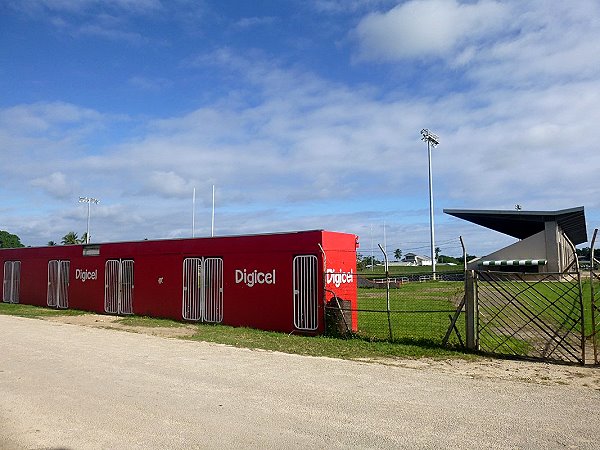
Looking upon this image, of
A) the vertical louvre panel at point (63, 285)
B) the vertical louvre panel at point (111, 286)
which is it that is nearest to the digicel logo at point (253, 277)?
the vertical louvre panel at point (111, 286)

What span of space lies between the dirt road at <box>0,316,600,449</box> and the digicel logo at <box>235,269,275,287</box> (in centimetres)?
510

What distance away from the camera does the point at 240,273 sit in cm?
1680

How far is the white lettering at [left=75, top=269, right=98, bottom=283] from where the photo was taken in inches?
893

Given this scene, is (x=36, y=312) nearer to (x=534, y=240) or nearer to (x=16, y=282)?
(x=16, y=282)

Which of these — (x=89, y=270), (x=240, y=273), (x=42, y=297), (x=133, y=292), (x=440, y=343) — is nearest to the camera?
(x=440, y=343)

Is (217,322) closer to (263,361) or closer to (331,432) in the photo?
(263,361)

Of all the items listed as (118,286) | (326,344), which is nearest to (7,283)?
(118,286)

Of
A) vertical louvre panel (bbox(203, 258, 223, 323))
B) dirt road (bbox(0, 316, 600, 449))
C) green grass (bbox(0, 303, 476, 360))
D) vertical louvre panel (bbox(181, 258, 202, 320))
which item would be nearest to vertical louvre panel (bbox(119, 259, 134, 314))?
vertical louvre panel (bbox(181, 258, 202, 320))

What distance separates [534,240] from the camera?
59594 mm

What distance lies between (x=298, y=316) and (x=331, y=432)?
30.2 ft

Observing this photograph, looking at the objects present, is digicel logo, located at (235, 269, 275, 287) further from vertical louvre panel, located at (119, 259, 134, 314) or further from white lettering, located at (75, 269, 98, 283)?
white lettering, located at (75, 269, 98, 283)

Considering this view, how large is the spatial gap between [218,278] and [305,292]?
3733mm

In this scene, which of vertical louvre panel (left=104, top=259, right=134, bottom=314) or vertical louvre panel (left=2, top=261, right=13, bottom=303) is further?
vertical louvre panel (left=2, top=261, right=13, bottom=303)

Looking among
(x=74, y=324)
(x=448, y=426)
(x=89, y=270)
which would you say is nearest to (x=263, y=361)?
(x=448, y=426)
